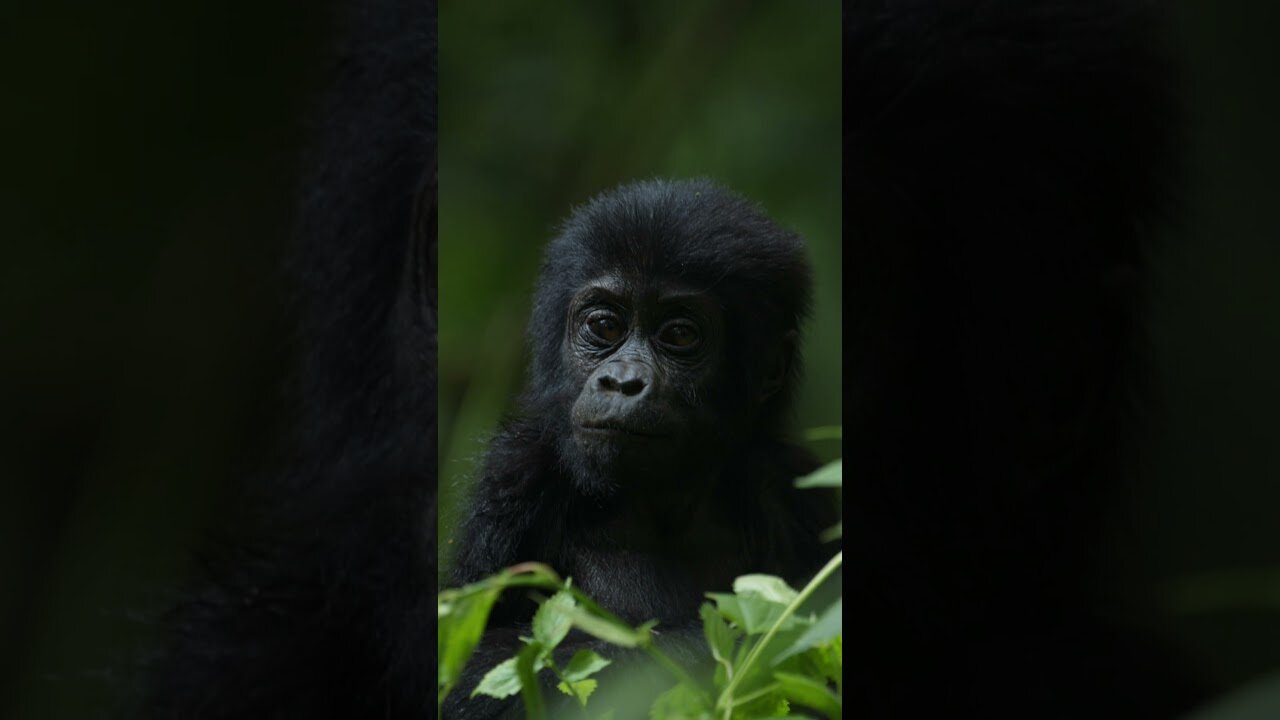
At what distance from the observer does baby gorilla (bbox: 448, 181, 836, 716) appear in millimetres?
1092

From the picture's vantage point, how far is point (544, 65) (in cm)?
→ 108

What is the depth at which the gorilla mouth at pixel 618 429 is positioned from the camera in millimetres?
1154

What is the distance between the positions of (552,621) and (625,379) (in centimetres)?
42

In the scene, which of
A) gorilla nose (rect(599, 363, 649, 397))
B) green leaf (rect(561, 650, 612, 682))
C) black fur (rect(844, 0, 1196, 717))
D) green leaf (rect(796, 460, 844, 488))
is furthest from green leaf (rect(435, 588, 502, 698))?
gorilla nose (rect(599, 363, 649, 397))

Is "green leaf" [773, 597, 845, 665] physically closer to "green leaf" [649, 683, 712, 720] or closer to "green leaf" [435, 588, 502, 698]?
"green leaf" [649, 683, 712, 720]

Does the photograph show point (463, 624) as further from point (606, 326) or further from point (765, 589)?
point (606, 326)

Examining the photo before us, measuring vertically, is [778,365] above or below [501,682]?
above

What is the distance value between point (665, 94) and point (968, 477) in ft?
1.56

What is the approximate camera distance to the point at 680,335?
118cm

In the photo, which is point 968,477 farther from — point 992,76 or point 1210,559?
point 992,76

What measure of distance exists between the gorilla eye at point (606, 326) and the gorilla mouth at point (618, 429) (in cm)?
10
